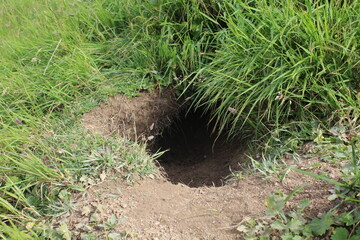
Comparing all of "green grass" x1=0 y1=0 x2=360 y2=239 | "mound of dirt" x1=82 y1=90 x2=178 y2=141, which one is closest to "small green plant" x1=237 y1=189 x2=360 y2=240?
"green grass" x1=0 y1=0 x2=360 y2=239

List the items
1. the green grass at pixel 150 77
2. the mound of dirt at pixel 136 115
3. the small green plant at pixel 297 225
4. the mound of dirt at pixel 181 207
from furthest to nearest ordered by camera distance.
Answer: the mound of dirt at pixel 136 115 → the green grass at pixel 150 77 → the mound of dirt at pixel 181 207 → the small green plant at pixel 297 225

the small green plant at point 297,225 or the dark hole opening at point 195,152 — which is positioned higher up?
the small green plant at point 297,225

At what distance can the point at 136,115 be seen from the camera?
2.93 metres

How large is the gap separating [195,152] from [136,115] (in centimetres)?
83

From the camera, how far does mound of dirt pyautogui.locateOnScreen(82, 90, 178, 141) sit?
9.23 ft

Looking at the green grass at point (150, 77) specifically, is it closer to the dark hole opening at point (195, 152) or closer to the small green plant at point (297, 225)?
the dark hole opening at point (195, 152)

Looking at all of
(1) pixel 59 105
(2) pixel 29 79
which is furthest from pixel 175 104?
(2) pixel 29 79

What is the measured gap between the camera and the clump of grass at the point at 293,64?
2193 mm

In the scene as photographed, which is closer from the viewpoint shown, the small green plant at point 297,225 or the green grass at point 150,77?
the small green plant at point 297,225

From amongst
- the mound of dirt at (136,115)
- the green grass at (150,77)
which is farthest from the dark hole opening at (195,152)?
the green grass at (150,77)

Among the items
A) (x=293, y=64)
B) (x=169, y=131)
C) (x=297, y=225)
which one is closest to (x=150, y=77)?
(x=169, y=131)

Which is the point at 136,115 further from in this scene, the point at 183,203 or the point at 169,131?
the point at 183,203

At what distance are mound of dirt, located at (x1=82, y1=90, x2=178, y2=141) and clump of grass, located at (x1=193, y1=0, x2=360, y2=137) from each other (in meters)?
0.66

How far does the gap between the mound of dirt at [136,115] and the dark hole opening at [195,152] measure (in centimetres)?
18
